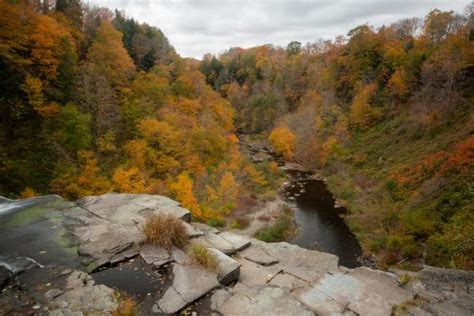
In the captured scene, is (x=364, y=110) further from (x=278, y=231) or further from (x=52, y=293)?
(x=52, y=293)

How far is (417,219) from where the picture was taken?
17109 millimetres

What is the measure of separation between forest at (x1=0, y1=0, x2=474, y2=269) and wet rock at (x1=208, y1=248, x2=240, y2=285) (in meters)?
11.5

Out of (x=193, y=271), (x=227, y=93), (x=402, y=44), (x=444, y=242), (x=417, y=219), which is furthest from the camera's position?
(x=227, y=93)

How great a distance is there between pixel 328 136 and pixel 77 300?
1457 inches

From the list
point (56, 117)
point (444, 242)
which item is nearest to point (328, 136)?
point (444, 242)

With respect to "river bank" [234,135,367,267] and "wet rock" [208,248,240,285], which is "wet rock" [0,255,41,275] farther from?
"river bank" [234,135,367,267]

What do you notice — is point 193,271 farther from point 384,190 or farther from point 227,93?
point 227,93

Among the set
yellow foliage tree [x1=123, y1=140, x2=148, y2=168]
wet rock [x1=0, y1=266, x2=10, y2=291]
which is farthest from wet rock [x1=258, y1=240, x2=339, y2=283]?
yellow foliage tree [x1=123, y1=140, x2=148, y2=168]

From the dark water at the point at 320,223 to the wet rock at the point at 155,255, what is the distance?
13.6 meters

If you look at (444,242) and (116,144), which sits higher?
(116,144)

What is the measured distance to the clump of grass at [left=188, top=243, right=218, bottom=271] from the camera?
6.64 meters

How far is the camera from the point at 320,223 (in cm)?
2234

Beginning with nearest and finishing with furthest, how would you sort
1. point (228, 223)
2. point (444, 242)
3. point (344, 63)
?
point (444, 242) < point (228, 223) < point (344, 63)

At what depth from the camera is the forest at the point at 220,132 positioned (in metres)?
17.0
